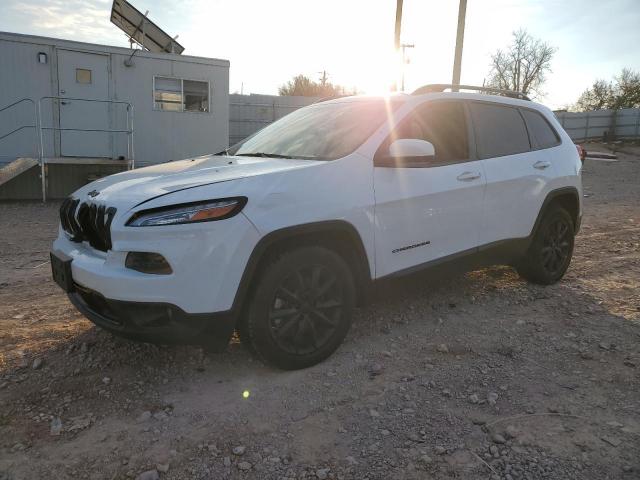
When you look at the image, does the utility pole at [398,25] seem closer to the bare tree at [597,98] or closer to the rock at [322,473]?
the rock at [322,473]

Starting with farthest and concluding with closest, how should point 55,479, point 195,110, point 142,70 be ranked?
point 195,110
point 142,70
point 55,479

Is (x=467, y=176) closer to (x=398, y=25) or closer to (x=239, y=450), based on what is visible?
(x=239, y=450)

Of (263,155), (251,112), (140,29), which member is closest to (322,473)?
(263,155)

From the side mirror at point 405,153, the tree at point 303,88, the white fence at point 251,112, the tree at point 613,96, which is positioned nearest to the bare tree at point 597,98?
the tree at point 613,96

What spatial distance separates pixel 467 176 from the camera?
3.84 meters

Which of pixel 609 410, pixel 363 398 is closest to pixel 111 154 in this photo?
pixel 363 398

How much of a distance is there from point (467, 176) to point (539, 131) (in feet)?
4.71

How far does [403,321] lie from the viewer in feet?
13.1

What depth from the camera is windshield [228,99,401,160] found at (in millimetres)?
3396

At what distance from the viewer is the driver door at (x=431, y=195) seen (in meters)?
3.32

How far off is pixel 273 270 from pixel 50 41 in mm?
10659

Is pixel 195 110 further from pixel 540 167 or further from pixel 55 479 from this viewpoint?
pixel 55 479

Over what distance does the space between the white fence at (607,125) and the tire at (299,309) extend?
102 feet

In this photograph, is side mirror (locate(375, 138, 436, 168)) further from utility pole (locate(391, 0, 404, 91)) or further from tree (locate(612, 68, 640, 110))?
tree (locate(612, 68, 640, 110))
